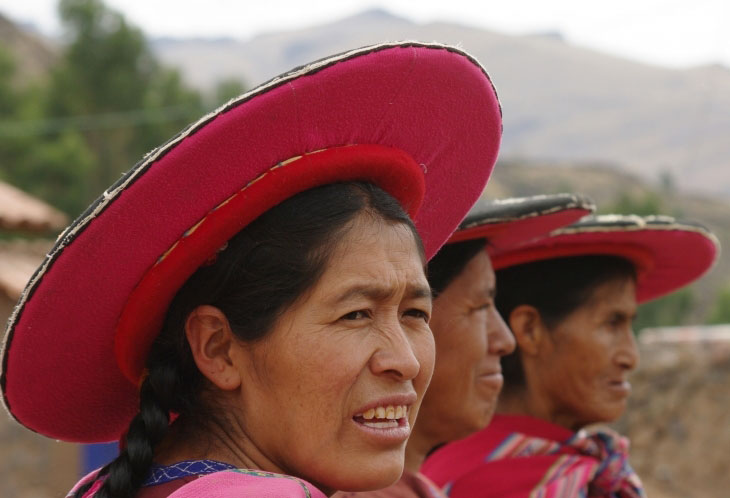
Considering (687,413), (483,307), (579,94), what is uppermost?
(579,94)

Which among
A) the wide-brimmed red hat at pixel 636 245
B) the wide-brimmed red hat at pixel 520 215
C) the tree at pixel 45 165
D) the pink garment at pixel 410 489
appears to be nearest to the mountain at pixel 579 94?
the tree at pixel 45 165

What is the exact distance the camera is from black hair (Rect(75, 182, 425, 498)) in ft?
5.62

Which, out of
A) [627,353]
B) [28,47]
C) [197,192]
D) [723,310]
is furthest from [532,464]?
[28,47]

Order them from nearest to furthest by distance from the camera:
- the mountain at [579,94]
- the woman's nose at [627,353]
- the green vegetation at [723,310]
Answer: the woman's nose at [627,353]
the green vegetation at [723,310]
the mountain at [579,94]

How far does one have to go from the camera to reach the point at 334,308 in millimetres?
1714

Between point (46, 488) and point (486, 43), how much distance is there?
501 feet

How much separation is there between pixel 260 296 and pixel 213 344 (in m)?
0.13

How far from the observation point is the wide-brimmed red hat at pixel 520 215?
110 inches

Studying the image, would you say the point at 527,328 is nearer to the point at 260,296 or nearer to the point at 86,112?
the point at 260,296

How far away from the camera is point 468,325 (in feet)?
9.41

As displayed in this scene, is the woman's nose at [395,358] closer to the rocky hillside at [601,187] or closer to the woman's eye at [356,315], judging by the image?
the woman's eye at [356,315]

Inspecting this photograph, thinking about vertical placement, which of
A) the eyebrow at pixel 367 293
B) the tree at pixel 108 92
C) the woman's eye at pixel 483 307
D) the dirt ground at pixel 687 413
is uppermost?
the tree at pixel 108 92

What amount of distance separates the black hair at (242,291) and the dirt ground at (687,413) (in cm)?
972

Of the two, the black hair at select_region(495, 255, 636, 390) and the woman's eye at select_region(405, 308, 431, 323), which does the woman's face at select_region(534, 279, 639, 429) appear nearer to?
the black hair at select_region(495, 255, 636, 390)
